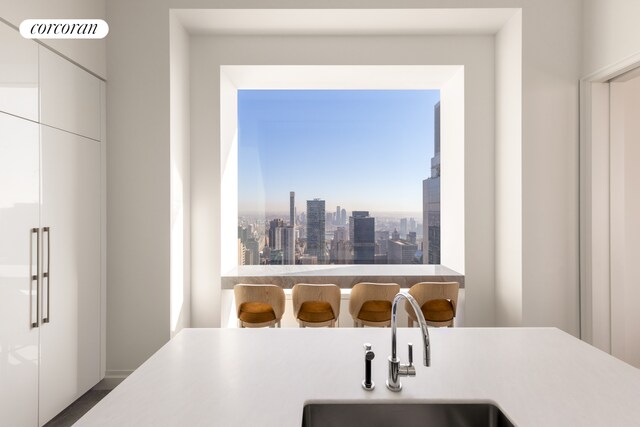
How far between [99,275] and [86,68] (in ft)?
5.26

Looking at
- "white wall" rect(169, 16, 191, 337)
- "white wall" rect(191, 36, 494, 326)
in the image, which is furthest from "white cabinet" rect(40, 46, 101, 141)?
"white wall" rect(191, 36, 494, 326)

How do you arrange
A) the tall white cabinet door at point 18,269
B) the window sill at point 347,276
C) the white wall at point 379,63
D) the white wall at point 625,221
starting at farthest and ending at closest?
the white wall at point 379,63
the window sill at point 347,276
the white wall at point 625,221
the tall white cabinet door at point 18,269

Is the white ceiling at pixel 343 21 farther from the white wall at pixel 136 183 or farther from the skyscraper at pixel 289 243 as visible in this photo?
the skyscraper at pixel 289 243

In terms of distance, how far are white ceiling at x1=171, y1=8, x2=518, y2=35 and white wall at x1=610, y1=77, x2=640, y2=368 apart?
48.5 inches

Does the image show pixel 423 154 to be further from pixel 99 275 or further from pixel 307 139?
pixel 99 275

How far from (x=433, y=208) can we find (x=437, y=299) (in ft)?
4.71

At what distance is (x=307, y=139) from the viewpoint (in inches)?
168

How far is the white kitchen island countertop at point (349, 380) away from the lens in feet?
3.52

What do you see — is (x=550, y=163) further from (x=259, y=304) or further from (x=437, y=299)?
(x=259, y=304)

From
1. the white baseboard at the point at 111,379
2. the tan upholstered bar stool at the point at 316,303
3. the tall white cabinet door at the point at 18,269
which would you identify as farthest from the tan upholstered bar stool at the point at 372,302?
the tall white cabinet door at the point at 18,269

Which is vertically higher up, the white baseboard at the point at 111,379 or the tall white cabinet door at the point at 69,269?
the tall white cabinet door at the point at 69,269

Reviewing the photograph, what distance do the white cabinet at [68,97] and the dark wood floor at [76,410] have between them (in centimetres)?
198

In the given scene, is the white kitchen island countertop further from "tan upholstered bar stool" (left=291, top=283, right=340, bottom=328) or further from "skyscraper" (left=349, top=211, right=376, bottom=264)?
"skyscraper" (left=349, top=211, right=376, bottom=264)

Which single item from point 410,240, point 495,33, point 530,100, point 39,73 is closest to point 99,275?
point 39,73
